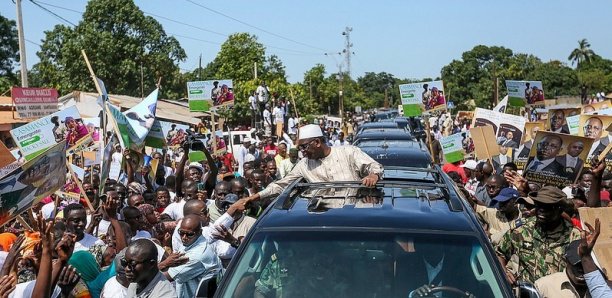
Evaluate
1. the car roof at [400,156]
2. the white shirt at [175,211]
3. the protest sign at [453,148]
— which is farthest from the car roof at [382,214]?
the protest sign at [453,148]

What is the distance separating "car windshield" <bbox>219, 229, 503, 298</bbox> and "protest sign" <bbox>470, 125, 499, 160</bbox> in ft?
27.3

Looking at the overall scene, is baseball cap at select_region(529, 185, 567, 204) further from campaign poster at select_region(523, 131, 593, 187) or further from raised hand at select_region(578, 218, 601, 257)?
campaign poster at select_region(523, 131, 593, 187)

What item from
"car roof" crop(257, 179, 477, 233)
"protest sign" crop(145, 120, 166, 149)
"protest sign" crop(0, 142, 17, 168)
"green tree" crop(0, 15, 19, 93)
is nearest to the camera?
"car roof" crop(257, 179, 477, 233)

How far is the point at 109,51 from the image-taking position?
1893 inches

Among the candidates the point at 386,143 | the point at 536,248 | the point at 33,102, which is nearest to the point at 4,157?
the point at 536,248

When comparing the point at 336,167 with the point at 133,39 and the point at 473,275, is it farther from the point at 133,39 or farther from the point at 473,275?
the point at 133,39

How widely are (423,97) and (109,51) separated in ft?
117

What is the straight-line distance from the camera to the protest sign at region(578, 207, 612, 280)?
4.63 metres

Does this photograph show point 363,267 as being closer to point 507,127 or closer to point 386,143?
point 386,143

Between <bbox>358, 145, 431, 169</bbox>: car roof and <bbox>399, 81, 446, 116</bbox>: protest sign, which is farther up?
<bbox>399, 81, 446, 116</bbox>: protest sign

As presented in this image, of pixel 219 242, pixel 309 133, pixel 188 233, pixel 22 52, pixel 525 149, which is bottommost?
pixel 525 149

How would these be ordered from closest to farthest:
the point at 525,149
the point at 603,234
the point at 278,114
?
the point at 603,234, the point at 525,149, the point at 278,114

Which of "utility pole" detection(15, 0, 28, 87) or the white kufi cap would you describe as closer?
the white kufi cap

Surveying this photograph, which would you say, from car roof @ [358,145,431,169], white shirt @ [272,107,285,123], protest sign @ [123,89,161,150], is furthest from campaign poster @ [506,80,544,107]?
white shirt @ [272,107,285,123]
